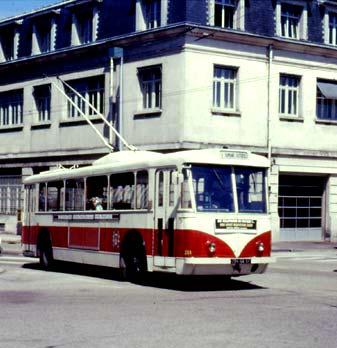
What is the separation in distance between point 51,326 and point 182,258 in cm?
544

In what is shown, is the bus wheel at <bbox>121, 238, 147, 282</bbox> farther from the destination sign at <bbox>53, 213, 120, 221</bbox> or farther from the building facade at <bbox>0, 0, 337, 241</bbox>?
the building facade at <bbox>0, 0, 337, 241</bbox>

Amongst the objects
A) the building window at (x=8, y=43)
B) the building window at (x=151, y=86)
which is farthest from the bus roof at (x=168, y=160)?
the building window at (x=8, y=43)

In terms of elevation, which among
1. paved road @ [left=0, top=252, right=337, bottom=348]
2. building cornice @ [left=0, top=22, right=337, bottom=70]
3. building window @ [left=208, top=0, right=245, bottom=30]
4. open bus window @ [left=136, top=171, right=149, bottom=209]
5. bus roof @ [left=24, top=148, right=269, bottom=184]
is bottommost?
paved road @ [left=0, top=252, right=337, bottom=348]

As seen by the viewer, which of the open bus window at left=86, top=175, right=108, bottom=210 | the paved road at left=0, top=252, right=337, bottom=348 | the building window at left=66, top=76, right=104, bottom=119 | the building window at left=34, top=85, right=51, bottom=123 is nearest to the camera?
the paved road at left=0, top=252, right=337, bottom=348

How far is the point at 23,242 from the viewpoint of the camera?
23562 millimetres

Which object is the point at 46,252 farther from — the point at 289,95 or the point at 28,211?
the point at 289,95

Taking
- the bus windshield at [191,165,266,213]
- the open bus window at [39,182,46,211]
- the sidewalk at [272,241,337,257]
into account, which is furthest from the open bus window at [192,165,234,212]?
the sidewalk at [272,241,337,257]

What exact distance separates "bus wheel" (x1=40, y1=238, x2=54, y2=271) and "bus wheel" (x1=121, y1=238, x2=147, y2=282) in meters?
3.93

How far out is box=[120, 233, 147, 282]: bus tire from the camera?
1777 centimetres

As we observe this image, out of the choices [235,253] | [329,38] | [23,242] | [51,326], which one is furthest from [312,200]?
[51,326]

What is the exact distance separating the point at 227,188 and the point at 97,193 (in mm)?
4127

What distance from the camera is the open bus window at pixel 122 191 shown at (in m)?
18.3

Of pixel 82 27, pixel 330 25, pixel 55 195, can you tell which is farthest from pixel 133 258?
pixel 330 25

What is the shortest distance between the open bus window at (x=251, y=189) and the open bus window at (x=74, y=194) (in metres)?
4.83
